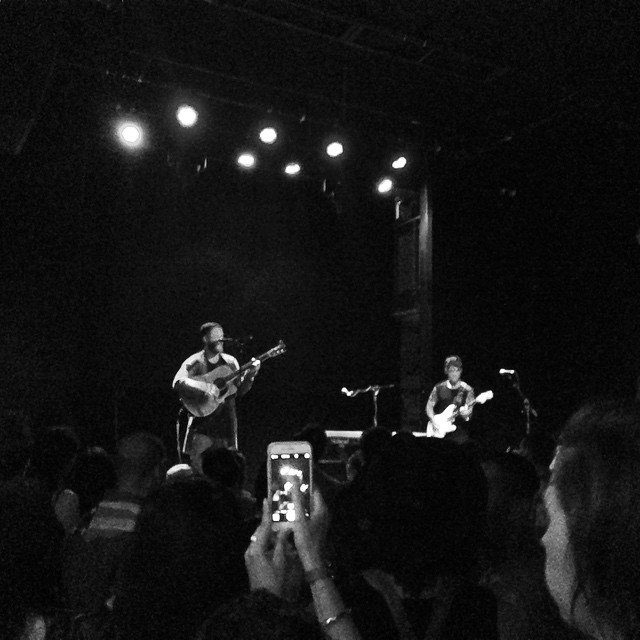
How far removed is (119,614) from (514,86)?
275 inches

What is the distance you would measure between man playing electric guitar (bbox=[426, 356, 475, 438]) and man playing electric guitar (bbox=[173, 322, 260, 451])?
2.34 metres

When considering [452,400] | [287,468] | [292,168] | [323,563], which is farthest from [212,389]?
[323,563]

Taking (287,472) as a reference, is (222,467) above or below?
below

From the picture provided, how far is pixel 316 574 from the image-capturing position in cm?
131

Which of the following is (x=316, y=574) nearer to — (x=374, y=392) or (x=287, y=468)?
(x=287, y=468)

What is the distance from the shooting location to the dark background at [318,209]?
6.23 metres

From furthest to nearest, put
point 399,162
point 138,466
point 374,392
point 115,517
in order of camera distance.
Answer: point 374,392
point 399,162
point 138,466
point 115,517

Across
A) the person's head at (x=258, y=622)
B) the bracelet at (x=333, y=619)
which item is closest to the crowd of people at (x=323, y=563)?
the bracelet at (x=333, y=619)

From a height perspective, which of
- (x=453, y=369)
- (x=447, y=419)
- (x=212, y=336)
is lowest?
(x=447, y=419)

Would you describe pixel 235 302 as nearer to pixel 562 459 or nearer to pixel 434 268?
pixel 434 268

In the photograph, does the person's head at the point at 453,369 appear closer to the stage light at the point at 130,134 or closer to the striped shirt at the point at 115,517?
the stage light at the point at 130,134

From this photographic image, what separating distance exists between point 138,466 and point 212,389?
3688mm

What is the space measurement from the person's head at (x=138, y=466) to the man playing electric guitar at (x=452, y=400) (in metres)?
5.18

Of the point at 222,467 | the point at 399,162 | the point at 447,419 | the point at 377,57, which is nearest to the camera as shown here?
the point at 222,467
